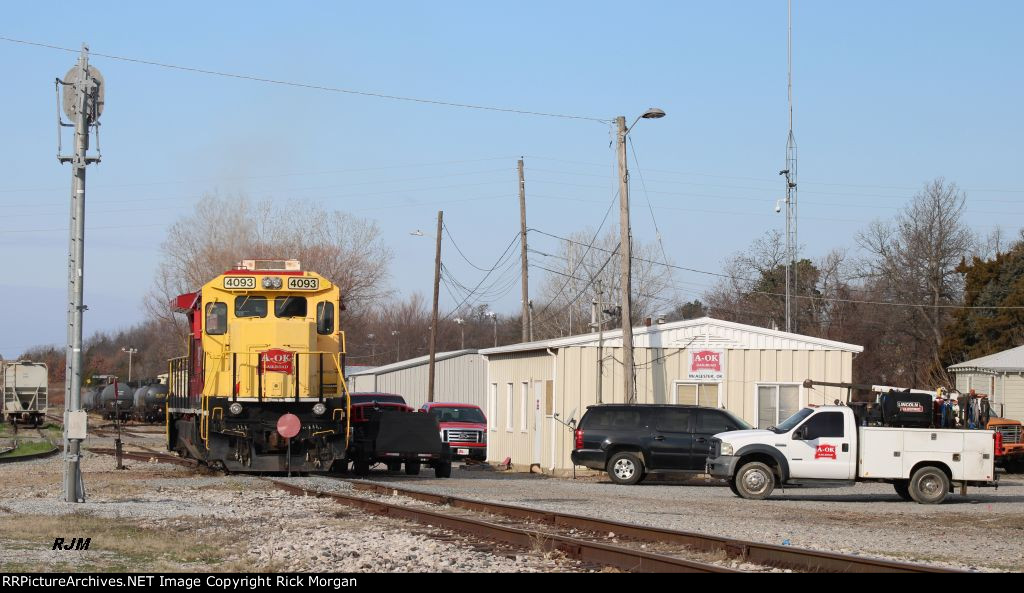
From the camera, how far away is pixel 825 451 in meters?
20.7

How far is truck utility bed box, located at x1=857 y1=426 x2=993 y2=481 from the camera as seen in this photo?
20.5 metres

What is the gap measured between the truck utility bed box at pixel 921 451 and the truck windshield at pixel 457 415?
16.5 metres

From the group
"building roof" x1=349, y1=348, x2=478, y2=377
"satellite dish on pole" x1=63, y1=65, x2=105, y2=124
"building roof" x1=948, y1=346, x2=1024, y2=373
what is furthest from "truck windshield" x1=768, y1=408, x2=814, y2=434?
"building roof" x1=349, y1=348, x2=478, y2=377

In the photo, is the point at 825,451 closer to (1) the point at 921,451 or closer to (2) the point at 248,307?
(1) the point at 921,451

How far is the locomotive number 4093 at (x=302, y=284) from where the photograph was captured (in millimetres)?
22453

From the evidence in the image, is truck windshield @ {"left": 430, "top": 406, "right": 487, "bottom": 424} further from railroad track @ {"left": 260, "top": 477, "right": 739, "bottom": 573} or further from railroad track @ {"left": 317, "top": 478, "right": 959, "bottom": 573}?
railroad track @ {"left": 317, "top": 478, "right": 959, "bottom": 573}

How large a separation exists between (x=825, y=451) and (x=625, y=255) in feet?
33.4

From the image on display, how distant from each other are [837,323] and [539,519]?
59.8m

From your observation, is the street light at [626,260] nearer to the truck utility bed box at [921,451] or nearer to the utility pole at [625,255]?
the utility pole at [625,255]

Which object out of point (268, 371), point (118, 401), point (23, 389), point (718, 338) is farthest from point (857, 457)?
point (118, 401)

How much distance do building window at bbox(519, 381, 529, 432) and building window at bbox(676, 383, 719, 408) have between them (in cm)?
468

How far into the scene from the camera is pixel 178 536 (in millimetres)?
12836

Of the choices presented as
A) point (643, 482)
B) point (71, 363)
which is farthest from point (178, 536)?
point (643, 482)
